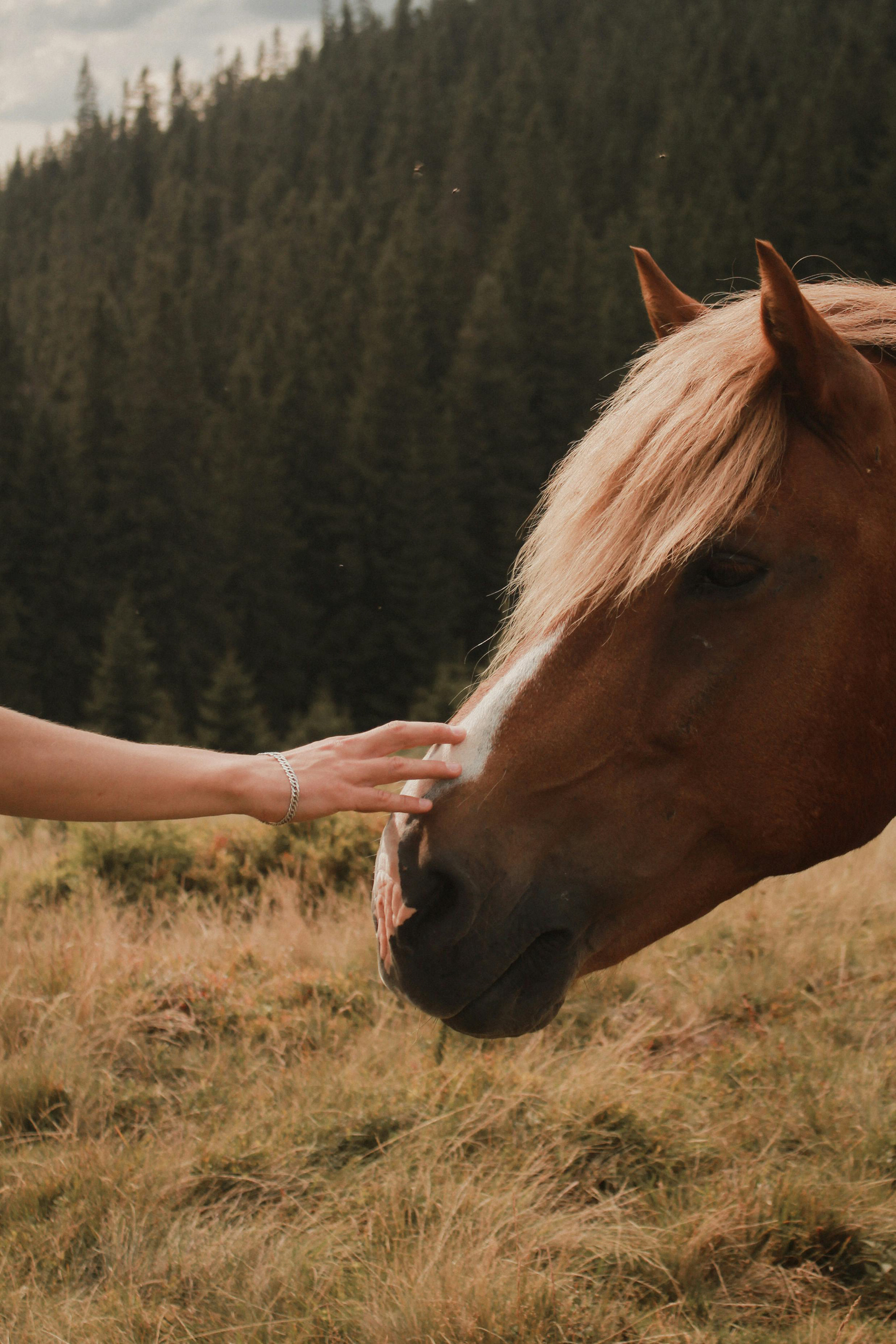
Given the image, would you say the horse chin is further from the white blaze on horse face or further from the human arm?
the human arm

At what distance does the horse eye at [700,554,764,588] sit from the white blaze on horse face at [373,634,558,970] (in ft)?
0.92

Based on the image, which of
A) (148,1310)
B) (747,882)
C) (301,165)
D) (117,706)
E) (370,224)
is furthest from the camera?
(301,165)

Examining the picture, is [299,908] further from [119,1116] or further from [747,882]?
[747,882]

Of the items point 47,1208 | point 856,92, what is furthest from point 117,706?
point 856,92

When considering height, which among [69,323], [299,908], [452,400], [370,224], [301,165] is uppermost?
[301,165]

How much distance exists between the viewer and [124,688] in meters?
35.5

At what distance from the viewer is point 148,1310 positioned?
7.77 ft

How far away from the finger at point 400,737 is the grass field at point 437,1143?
132 cm

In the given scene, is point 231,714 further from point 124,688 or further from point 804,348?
point 804,348

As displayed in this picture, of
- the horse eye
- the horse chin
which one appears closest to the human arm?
the horse chin

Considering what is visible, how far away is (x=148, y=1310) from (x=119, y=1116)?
998 millimetres

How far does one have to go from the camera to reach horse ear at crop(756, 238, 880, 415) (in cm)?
158

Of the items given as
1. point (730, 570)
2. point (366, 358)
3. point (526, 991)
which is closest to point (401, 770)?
point (526, 991)

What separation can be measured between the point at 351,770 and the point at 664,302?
1.27m
